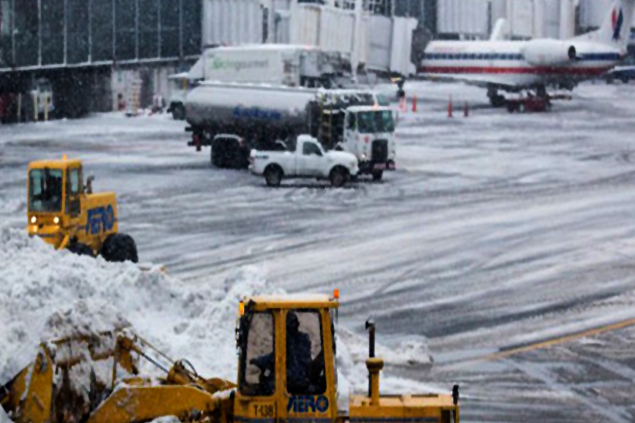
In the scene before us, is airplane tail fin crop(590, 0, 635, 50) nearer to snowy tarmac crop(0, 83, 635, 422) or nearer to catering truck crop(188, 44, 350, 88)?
snowy tarmac crop(0, 83, 635, 422)

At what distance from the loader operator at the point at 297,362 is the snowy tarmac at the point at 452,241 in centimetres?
657

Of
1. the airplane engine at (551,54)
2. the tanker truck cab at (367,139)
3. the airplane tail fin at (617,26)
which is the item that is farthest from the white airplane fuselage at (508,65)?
the tanker truck cab at (367,139)

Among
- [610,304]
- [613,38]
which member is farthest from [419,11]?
[610,304]

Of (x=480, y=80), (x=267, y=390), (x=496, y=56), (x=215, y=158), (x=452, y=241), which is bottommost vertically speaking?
(x=452, y=241)

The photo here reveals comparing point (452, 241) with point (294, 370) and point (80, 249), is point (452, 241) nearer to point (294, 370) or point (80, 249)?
point (80, 249)

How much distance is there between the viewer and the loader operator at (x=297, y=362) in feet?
39.3

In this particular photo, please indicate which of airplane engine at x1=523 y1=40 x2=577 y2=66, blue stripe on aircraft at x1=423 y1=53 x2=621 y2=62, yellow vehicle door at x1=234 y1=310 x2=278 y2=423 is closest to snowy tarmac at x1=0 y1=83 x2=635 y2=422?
yellow vehicle door at x1=234 y1=310 x2=278 y2=423

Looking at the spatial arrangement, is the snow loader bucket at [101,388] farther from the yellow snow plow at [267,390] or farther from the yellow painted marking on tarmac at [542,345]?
the yellow painted marking on tarmac at [542,345]

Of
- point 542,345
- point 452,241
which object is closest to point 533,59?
point 452,241

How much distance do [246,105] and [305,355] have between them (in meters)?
38.3

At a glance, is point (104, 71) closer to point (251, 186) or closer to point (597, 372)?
point (251, 186)

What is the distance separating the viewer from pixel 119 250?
88.0ft

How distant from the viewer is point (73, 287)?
1855cm

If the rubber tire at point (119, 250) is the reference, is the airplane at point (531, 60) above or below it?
above
